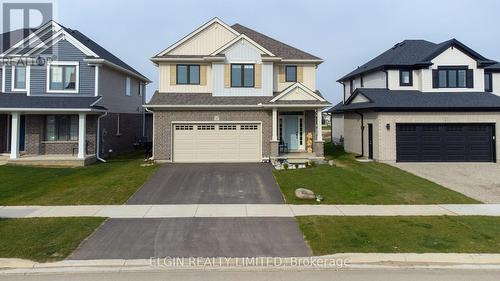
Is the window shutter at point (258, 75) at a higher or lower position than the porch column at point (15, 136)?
higher

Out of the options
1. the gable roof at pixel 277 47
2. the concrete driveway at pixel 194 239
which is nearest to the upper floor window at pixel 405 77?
the gable roof at pixel 277 47

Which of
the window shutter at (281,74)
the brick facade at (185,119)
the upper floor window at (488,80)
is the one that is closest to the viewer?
the brick facade at (185,119)

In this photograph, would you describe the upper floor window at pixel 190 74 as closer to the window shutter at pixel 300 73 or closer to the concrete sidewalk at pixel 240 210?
the window shutter at pixel 300 73

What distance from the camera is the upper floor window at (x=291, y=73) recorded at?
24500mm

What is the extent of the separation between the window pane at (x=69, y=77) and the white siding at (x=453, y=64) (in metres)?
22.4

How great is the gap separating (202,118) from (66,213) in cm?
1136

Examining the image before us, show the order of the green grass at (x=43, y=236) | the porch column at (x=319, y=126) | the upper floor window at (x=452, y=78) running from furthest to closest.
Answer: the upper floor window at (x=452, y=78) < the porch column at (x=319, y=126) < the green grass at (x=43, y=236)

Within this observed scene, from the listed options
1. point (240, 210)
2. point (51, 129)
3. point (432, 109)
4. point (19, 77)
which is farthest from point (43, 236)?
point (432, 109)

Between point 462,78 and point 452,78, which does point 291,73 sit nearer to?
point 452,78

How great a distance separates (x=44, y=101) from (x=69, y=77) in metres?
2.17

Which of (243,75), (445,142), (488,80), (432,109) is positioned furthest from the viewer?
(488,80)

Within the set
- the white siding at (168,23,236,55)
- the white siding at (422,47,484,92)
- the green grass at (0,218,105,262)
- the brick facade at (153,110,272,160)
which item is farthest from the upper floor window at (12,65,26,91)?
the white siding at (422,47,484,92)

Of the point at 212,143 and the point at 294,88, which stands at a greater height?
the point at 294,88

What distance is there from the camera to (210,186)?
637 inches
